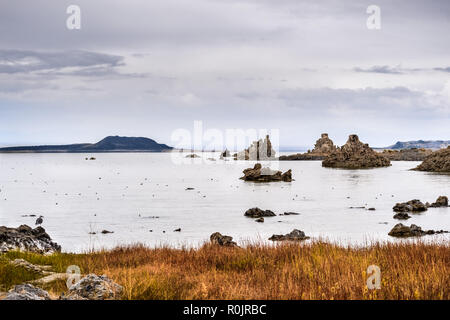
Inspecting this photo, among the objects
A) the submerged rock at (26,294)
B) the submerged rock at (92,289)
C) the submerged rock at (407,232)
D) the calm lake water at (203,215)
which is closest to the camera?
the submerged rock at (26,294)

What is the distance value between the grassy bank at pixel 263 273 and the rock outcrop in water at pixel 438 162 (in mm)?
127421

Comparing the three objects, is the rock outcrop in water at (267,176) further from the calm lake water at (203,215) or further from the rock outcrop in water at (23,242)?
the rock outcrop in water at (23,242)

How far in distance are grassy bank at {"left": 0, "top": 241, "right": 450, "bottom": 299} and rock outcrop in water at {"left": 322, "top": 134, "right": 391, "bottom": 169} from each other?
141160 mm

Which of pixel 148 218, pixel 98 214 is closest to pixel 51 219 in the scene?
pixel 98 214

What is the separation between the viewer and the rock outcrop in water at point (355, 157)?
6176 inches

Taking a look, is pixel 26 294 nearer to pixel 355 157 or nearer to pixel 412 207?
pixel 412 207

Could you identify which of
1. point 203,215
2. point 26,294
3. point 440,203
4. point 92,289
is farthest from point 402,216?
point 26,294

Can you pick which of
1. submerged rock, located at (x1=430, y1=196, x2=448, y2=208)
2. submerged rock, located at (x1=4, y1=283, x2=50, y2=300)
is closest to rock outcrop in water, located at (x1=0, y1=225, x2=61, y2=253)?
submerged rock, located at (x1=4, y1=283, x2=50, y2=300)

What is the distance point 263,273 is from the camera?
11.6 meters

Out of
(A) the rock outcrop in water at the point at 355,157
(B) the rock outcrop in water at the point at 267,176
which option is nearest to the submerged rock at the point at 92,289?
(B) the rock outcrop in water at the point at 267,176

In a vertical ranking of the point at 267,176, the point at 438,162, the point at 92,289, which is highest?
the point at 92,289

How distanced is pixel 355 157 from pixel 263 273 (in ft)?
503

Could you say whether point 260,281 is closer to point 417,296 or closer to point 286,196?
point 417,296
